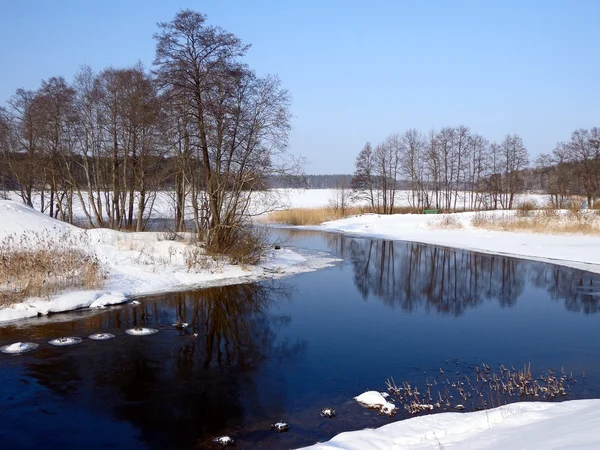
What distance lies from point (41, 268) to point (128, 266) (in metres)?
4.00

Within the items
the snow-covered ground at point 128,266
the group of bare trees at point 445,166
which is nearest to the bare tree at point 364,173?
the group of bare trees at point 445,166

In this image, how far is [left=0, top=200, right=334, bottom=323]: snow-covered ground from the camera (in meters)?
14.2

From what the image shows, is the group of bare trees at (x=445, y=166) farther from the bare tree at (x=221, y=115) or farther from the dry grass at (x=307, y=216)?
the bare tree at (x=221, y=115)

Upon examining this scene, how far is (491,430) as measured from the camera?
570 cm

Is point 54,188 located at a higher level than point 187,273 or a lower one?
higher

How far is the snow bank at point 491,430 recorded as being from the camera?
15.7ft

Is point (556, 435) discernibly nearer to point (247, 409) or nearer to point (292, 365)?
point (247, 409)

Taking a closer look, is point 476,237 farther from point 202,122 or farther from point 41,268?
point 41,268

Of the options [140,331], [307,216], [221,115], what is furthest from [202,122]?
[307,216]

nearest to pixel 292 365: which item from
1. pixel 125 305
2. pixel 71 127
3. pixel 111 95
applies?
pixel 125 305

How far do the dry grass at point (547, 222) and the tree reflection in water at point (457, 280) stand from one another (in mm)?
8893

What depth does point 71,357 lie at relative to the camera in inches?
377

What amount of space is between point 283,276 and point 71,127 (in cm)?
1883

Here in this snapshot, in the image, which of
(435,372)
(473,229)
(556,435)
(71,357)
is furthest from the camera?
(473,229)
